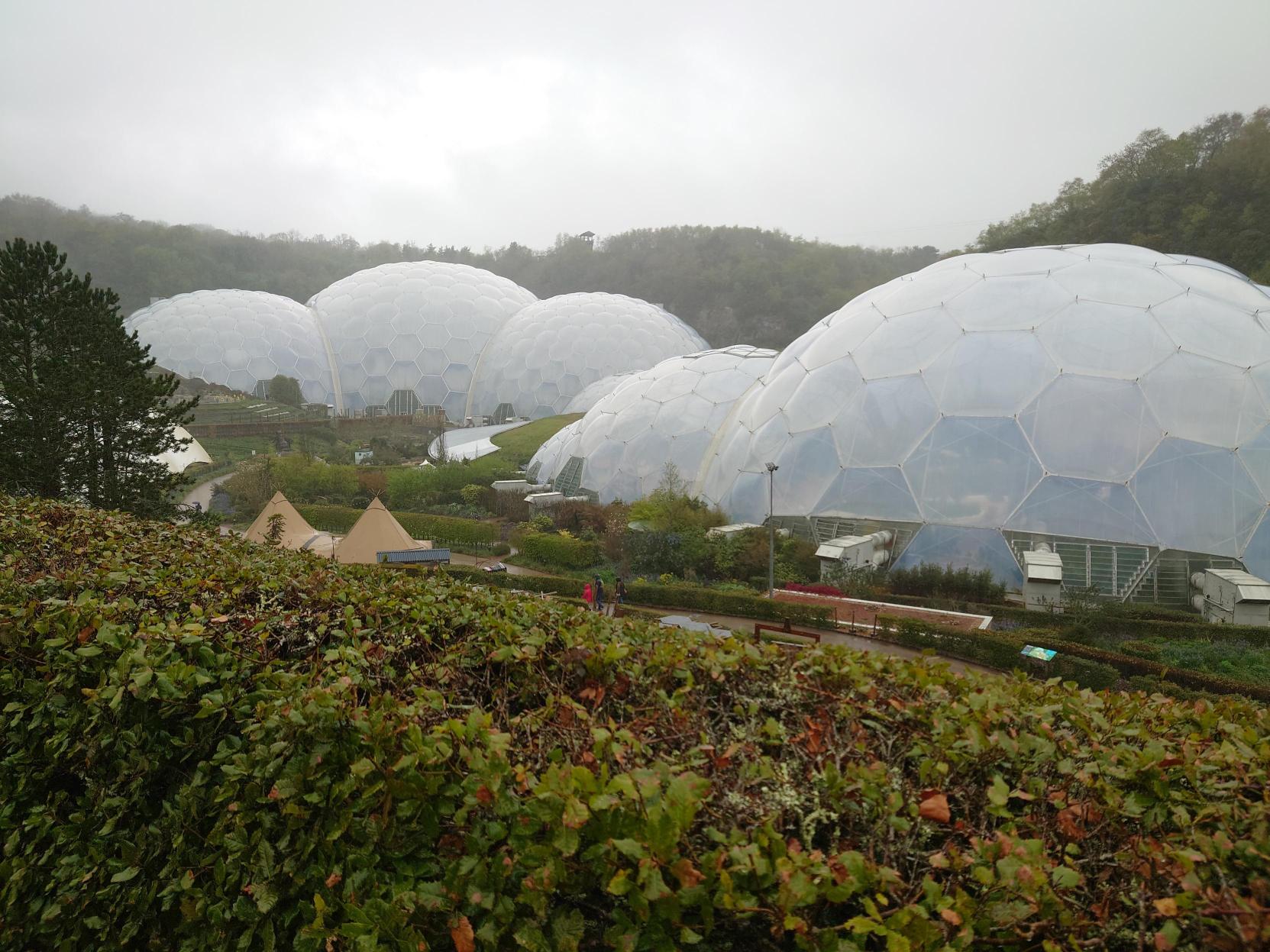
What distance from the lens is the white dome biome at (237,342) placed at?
46.3 metres

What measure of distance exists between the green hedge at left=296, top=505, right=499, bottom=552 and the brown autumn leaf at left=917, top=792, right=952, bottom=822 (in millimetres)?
21322

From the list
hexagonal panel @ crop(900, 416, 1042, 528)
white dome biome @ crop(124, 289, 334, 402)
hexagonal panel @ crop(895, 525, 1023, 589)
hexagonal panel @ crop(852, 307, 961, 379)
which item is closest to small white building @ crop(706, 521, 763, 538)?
hexagonal panel @ crop(895, 525, 1023, 589)

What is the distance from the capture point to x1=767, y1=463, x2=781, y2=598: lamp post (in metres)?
16.3

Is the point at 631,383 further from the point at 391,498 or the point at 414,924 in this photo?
the point at 414,924

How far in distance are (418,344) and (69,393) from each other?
120ft

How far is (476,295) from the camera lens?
51.3 m

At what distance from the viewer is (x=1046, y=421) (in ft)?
54.0

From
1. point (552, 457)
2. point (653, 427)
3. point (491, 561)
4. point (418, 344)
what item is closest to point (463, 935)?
point (491, 561)

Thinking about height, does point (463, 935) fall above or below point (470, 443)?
above

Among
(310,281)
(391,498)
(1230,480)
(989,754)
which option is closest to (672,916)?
(989,754)

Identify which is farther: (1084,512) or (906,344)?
(906,344)

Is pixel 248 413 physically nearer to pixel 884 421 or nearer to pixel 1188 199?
pixel 884 421

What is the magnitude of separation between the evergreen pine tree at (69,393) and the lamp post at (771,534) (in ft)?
37.1

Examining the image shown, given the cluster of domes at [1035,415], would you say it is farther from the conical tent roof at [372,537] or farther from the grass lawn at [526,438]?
the grass lawn at [526,438]
